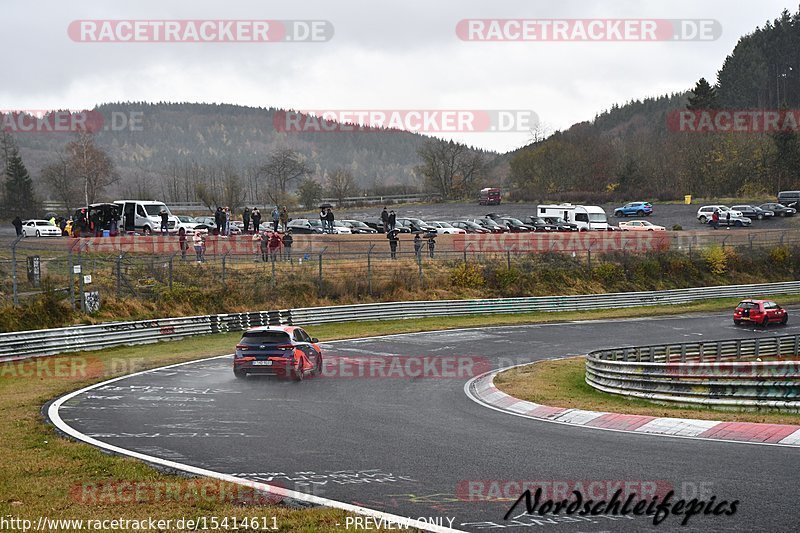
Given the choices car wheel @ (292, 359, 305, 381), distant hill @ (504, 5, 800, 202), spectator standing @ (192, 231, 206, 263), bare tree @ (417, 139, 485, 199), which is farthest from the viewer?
bare tree @ (417, 139, 485, 199)

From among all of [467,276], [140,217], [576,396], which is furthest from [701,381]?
[140,217]

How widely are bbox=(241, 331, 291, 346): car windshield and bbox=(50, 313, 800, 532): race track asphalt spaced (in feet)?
3.36

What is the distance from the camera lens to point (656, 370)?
62.2 ft

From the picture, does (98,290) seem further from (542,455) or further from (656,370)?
(542,455)

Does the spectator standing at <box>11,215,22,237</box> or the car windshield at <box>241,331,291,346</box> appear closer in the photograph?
the car windshield at <box>241,331,291,346</box>

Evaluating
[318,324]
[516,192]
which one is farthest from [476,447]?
[516,192]

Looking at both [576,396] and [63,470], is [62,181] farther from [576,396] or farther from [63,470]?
[63,470]

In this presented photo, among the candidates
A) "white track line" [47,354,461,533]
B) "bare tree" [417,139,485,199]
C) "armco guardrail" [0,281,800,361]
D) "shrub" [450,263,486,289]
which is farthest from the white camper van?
"white track line" [47,354,461,533]

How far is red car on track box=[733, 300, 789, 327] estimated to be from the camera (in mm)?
35688

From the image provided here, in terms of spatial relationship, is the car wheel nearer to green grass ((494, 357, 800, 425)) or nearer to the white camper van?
green grass ((494, 357, 800, 425))

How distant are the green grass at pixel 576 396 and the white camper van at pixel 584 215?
3720 cm

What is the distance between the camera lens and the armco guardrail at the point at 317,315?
26.7 meters

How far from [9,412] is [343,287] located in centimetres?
2434

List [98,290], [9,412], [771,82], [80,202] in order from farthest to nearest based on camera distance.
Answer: [771,82] → [80,202] → [98,290] → [9,412]
